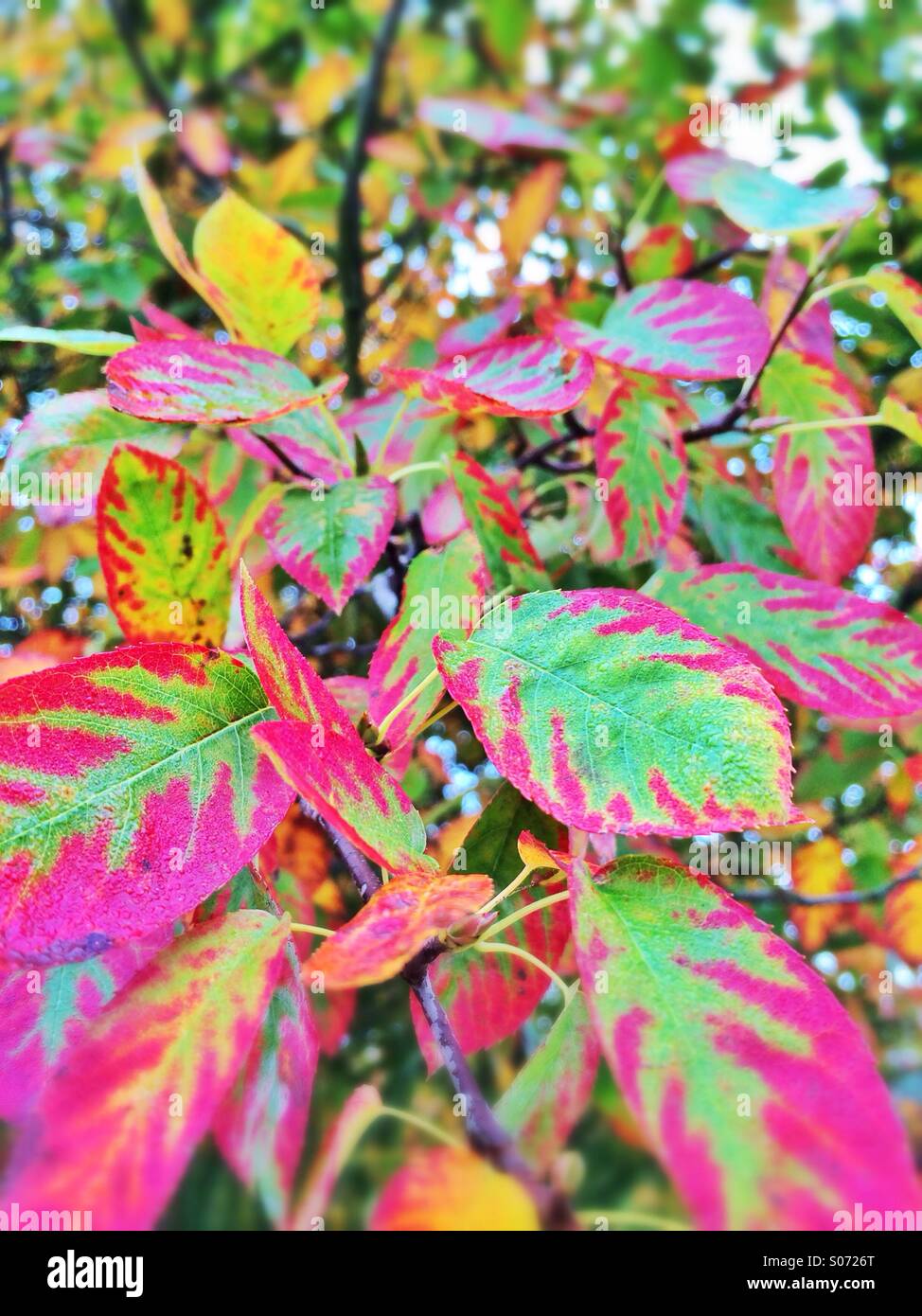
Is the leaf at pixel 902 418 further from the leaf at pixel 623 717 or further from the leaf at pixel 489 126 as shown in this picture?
the leaf at pixel 489 126

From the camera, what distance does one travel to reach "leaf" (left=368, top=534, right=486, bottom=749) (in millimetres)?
298

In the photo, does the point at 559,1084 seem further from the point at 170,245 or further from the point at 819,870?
the point at 819,870

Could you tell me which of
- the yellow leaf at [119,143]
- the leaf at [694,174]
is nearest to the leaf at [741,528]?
the leaf at [694,174]

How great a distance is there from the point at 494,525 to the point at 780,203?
216mm

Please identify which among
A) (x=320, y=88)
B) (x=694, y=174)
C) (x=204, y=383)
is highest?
(x=320, y=88)

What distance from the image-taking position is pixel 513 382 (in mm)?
328

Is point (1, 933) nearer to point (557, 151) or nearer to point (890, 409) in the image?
point (890, 409)

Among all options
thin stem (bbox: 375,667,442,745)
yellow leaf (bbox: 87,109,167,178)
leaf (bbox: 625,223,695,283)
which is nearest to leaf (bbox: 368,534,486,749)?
thin stem (bbox: 375,667,442,745)

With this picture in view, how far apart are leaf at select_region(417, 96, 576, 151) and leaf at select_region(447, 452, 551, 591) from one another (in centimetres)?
42

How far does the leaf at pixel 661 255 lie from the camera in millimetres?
630

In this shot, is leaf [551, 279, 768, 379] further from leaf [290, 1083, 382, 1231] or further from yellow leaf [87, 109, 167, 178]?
yellow leaf [87, 109, 167, 178]

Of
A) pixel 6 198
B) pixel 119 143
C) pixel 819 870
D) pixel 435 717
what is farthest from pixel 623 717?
pixel 6 198

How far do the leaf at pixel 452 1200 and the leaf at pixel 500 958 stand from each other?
10 cm

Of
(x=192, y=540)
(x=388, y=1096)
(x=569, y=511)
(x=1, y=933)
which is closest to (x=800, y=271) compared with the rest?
(x=569, y=511)
